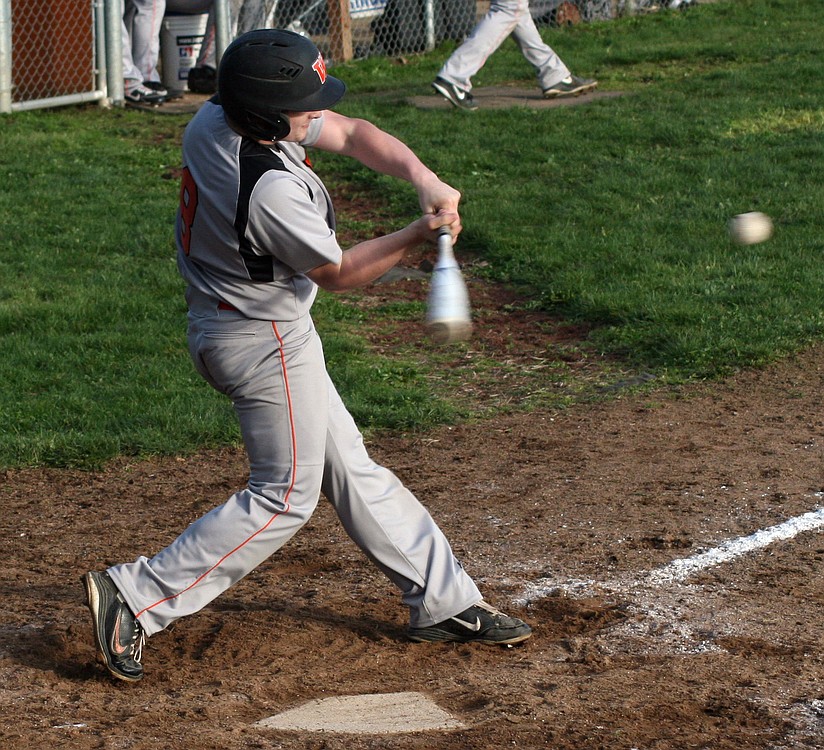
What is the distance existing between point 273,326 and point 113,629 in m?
1.04

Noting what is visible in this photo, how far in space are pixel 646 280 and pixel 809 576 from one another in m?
3.97

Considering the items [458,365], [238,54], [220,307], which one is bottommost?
[458,365]

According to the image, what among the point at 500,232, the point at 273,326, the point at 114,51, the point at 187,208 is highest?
the point at 187,208

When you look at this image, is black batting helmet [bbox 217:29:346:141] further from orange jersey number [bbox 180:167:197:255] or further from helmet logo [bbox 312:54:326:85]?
orange jersey number [bbox 180:167:197:255]

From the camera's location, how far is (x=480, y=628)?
422cm

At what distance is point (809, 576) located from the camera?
4.72m

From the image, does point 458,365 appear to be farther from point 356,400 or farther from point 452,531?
point 452,531

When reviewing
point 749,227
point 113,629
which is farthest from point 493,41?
point 113,629

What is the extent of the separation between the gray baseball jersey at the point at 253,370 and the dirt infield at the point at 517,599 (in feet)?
1.17

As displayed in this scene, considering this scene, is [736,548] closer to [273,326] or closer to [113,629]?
[273,326]

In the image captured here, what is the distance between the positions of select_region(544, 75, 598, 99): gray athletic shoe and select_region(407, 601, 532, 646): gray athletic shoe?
30.3 feet

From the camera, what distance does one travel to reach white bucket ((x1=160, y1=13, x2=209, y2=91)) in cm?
1349

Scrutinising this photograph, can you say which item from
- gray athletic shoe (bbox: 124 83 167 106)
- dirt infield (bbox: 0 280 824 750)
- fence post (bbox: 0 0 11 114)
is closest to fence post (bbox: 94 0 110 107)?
gray athletic shoe (bbox: 124 83 167 106)

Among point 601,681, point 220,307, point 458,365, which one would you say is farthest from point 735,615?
point 458,365
